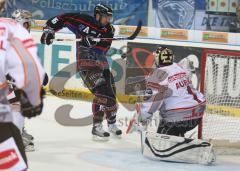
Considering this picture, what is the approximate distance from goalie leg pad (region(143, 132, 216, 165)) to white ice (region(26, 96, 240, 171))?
5cm

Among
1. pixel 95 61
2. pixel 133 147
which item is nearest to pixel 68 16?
pixel 95 61

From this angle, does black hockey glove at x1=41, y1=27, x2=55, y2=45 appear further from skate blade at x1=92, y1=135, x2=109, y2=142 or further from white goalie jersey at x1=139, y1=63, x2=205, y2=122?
white goalie jersey at x1=139, y1=63, x2=205, y2=122

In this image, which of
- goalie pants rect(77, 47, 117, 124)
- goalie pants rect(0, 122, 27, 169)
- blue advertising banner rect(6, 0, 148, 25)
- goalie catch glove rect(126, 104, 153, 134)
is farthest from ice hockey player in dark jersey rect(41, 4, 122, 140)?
goalie pants rect(0, 122, 27, 169)

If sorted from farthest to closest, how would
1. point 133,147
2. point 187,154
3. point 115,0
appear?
1. point 115,0
2. point 133,147
3. point 187,154

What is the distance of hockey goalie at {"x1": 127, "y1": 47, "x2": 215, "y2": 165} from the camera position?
412 centimetres

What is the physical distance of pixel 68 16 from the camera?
5188 millimetres

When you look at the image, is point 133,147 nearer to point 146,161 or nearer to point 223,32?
point 146,161

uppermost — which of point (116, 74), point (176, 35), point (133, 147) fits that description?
point (176, 35)

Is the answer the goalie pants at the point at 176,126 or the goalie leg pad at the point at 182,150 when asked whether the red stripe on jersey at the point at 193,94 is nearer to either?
the goalie pants at the point at 176,126

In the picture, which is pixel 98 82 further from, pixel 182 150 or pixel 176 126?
pixel 182 150

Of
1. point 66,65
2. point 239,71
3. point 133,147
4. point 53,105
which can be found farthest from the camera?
point 66,65

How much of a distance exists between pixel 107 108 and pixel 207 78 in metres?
0.89

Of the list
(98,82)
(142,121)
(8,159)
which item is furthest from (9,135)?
(98,82)

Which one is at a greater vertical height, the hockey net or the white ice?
the hockey net
